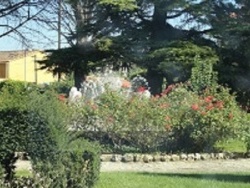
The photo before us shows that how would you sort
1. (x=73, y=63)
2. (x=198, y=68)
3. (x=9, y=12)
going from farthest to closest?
1. (x=73, y=63)
2. (x=9, y=12)
3. (x=198, y=68)

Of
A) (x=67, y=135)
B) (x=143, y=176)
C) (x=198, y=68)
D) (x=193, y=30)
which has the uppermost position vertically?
(x=193, y=30)

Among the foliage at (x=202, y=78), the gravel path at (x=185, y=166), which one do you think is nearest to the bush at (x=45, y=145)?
the gravel path at (x=185, y=166)

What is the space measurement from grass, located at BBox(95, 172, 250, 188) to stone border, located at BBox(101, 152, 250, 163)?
217 cm

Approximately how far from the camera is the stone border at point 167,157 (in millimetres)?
12664

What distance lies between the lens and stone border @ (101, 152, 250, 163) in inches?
499

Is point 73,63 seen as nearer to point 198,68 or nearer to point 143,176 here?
point 198,68

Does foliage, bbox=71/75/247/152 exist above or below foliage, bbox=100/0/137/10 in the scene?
below

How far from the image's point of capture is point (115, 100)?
14109mm

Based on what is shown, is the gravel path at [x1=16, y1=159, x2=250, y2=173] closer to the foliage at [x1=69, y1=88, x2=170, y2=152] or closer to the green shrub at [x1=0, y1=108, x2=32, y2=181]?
the foliage at [x1=69, y1=88, x2=170, y2=152]

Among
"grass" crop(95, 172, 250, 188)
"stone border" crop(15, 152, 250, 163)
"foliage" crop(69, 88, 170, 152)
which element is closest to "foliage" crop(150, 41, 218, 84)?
"foliage" crop(69, 88, 170, 152)

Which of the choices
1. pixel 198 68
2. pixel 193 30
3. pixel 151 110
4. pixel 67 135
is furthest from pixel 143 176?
pixel 193 30

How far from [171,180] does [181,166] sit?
2.60 m

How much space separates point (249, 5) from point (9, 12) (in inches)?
334

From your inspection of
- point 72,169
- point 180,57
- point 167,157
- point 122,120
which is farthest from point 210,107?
point 72,169
